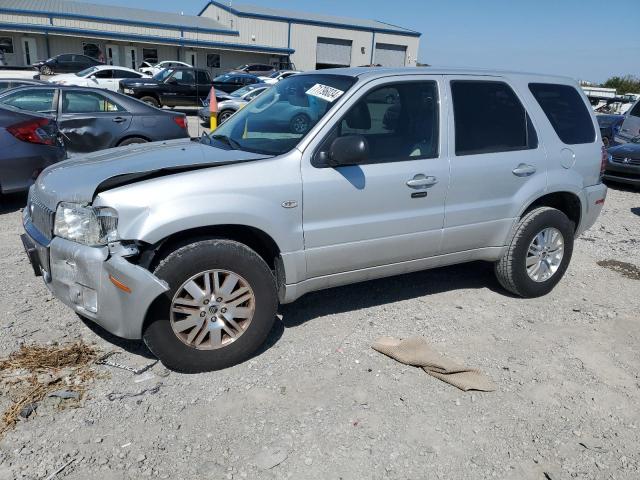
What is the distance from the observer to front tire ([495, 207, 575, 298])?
15.3 feet

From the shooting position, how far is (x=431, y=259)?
4.30 m

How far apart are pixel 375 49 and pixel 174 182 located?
53.3 metres

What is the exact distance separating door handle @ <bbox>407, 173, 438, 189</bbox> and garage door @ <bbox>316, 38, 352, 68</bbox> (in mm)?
48421


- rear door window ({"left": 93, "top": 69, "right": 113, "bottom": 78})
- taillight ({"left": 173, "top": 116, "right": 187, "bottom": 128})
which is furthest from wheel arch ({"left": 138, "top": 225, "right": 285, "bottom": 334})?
rear door window ({"left": 93, "top": 69, "right": 113, "bottom": 78})

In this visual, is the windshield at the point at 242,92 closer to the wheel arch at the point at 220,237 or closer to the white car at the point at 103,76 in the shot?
the white car at the point at 103,76

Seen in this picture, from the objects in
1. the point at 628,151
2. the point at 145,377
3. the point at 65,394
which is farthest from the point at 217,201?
the point at 628,151

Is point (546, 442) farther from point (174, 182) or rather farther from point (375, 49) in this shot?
point (375, 49)

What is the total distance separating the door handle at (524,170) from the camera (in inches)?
174

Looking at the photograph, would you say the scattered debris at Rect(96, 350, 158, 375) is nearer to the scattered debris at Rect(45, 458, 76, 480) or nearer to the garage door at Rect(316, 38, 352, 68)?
the scattered debris at Rect(45, 458, 76, 480)

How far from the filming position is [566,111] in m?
4.85

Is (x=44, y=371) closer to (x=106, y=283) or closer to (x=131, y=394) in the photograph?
(x=131, y=394)

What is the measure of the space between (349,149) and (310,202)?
43 centimetres

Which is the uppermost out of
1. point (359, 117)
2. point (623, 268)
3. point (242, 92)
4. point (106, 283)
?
point (242, 92)

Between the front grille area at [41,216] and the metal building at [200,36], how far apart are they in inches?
1512
